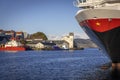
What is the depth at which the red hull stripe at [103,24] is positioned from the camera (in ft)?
108

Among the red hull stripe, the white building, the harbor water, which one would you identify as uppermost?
the red hull stripe

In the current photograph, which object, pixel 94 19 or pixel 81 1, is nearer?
pixel 94 19

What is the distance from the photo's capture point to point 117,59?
36062 mm

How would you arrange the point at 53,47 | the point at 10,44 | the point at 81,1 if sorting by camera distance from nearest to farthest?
the point at 81,1 → the point at 10,44 → the point at 53,47

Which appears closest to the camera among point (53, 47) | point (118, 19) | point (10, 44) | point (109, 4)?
point (118, 19)


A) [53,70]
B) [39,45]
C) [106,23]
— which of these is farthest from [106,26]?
[39,45]

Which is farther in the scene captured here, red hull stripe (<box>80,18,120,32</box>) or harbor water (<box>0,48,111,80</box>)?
→ harbor water (<box>0,48,111,80</box>)

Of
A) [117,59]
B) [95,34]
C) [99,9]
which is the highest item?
[99,9]

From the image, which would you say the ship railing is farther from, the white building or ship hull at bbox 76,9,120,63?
the white building

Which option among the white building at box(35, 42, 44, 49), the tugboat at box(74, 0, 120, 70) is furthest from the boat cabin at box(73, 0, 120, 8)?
the white building at box(35, 42, 44, 49)

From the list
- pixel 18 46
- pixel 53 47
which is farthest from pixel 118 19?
pixel 53 47

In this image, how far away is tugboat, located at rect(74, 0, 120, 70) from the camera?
33.2 metres

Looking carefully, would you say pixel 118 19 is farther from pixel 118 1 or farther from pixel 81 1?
pixel 81 1

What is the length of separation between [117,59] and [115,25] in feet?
15.5
